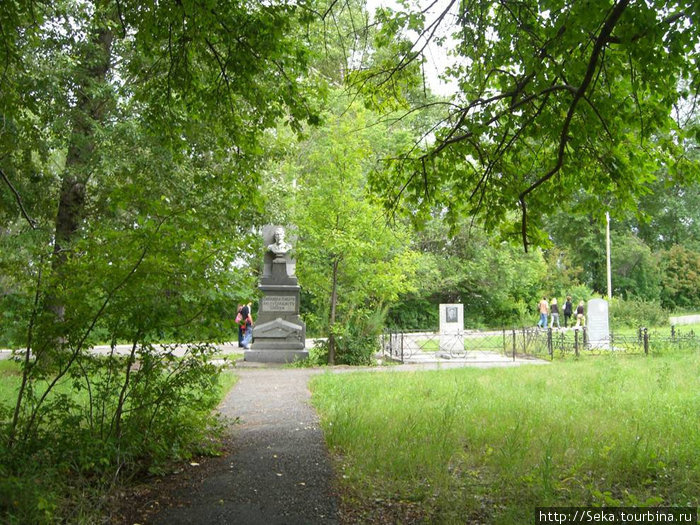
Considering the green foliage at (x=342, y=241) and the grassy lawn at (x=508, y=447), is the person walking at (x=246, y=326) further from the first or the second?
the grassy lawn at (x=508, y=447)

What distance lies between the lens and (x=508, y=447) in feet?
19.8

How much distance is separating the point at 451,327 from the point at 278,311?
7.42 meters

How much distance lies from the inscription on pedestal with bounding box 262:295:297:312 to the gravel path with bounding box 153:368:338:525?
29.2ft

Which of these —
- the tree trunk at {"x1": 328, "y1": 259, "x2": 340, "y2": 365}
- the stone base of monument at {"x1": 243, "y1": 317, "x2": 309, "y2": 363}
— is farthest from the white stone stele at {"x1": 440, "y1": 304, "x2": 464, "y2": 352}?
the stone base of monument at {"x1": 243, "y1": 317, "x2": 309, "y2": 363}

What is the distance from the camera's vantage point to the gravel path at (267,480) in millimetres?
4332

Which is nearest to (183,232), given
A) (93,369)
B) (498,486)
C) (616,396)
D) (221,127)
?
(93,369)

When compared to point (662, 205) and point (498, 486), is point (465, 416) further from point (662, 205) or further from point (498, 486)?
point (662, 205)

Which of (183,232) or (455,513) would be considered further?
(183,232)

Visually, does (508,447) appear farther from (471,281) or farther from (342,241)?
(471,281)

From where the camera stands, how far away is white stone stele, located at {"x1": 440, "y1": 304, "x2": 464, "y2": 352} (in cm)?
2140

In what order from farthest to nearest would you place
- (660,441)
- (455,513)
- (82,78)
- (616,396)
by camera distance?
(82,78) → (616,396) → (660,441) → (455,513)

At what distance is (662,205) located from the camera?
→ 44.7 meters

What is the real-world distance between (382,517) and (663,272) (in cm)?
4698

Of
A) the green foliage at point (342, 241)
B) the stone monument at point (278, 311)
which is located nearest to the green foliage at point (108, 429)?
the green foliage at point (342, 241)
